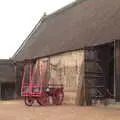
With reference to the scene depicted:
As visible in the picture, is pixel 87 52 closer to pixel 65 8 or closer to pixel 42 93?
pixel 42 93

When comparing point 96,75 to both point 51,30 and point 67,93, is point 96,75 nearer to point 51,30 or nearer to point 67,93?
point 67,93

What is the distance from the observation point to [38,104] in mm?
24984

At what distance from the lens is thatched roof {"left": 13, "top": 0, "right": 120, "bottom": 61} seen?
25734 mm

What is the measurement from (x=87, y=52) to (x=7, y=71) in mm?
17324

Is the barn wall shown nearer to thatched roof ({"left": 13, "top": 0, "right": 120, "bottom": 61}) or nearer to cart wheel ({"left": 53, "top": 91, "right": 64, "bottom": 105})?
thatched roof ({"left": 13, "top": 0, "right": 120, "bottom": 61})

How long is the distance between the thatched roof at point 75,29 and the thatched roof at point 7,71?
1847 mm

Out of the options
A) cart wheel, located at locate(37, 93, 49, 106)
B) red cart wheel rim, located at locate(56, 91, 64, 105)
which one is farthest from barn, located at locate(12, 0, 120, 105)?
cart wheel, located at locate(37, 93, 49, 106)

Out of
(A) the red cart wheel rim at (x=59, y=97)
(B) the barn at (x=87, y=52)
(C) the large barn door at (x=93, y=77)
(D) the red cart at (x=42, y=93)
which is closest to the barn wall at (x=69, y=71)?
(B) the barn at (x=87, y=52)

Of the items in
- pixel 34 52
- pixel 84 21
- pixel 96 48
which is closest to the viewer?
pixel 96 48

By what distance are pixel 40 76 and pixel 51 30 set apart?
37.6 feet

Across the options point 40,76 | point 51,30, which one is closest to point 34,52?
point 51,30

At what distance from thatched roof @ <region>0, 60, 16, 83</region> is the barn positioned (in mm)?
6991

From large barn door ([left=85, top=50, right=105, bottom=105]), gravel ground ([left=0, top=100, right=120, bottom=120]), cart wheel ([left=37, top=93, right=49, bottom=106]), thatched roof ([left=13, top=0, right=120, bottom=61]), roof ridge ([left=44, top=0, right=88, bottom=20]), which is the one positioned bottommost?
gravel ground ([left=0, top=100, right=120, bottom=120])

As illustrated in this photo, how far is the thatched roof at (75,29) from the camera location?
2573 cm
